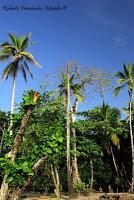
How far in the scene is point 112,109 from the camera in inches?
1799

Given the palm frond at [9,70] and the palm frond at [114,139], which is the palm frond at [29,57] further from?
the palm frond at [114,139]

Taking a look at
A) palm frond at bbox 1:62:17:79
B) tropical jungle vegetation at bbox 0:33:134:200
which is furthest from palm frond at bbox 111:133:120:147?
palm frond at bbox 1:62:17:79

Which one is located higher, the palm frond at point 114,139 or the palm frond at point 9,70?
the palm frond at point 9,70

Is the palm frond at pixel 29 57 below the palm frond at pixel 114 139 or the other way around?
the other way around

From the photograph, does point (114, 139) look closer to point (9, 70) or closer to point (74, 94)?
point (74, 94)

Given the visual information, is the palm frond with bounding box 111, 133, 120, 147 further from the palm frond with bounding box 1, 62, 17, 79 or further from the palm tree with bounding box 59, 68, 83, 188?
the palm frond with bounding box 1, 62, 17, 79

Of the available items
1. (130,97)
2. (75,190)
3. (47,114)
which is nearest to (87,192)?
(75,190)

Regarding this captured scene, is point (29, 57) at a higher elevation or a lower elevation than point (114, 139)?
higher

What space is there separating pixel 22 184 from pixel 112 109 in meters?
33.8

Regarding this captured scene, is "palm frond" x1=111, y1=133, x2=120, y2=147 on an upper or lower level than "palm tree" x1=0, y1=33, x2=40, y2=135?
lower

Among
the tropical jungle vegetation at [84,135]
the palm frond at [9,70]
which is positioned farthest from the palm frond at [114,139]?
the palm frond at [9,70]

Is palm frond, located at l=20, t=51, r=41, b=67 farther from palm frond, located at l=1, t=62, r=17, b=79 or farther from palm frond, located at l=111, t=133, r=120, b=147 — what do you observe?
palm frond, located at l=111, t=133, r=120, b=147

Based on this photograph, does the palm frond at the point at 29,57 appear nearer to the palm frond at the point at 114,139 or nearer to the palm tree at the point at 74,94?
the palm tree at the point at 74,94

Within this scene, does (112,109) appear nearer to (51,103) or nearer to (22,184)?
(51,103)
